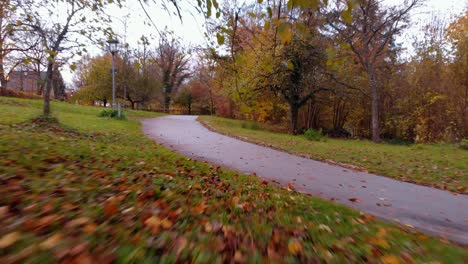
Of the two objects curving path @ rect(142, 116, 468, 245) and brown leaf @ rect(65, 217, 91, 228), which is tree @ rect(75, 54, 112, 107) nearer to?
curving path @ rect(142, 116, 468, 245)

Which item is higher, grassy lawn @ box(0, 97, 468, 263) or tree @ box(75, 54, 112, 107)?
tree @ box(75, 54, 112, 107)

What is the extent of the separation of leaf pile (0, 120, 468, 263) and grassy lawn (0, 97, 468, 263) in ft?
0.04

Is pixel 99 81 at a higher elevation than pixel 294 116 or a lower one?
higher

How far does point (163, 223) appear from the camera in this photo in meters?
2.71

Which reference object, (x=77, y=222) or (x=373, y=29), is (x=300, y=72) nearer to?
(x=373, y=29)

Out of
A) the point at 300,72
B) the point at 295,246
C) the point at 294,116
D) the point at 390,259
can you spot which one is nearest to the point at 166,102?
the point at 294,116

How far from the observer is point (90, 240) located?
2.08 metres

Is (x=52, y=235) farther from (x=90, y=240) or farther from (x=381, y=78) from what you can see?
(x=381, y=78)

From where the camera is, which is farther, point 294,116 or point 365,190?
point 294,116

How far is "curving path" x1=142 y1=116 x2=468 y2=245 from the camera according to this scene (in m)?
4.46

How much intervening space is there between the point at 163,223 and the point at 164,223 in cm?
1

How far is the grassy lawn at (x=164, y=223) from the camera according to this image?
204cm

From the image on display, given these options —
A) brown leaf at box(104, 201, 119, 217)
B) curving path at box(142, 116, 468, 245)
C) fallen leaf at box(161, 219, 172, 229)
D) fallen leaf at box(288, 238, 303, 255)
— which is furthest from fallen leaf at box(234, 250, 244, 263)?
curving path at box(142, 116, 468, 245)

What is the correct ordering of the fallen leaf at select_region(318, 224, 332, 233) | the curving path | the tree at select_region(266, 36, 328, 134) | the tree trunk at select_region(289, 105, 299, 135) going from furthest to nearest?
the tree trunk at select_region(289, 105, 299, 135), the tree at select_region(266, 36, 328, 134), the curving path, the fallen leaf at select_region(318, 224, 332, 233)
